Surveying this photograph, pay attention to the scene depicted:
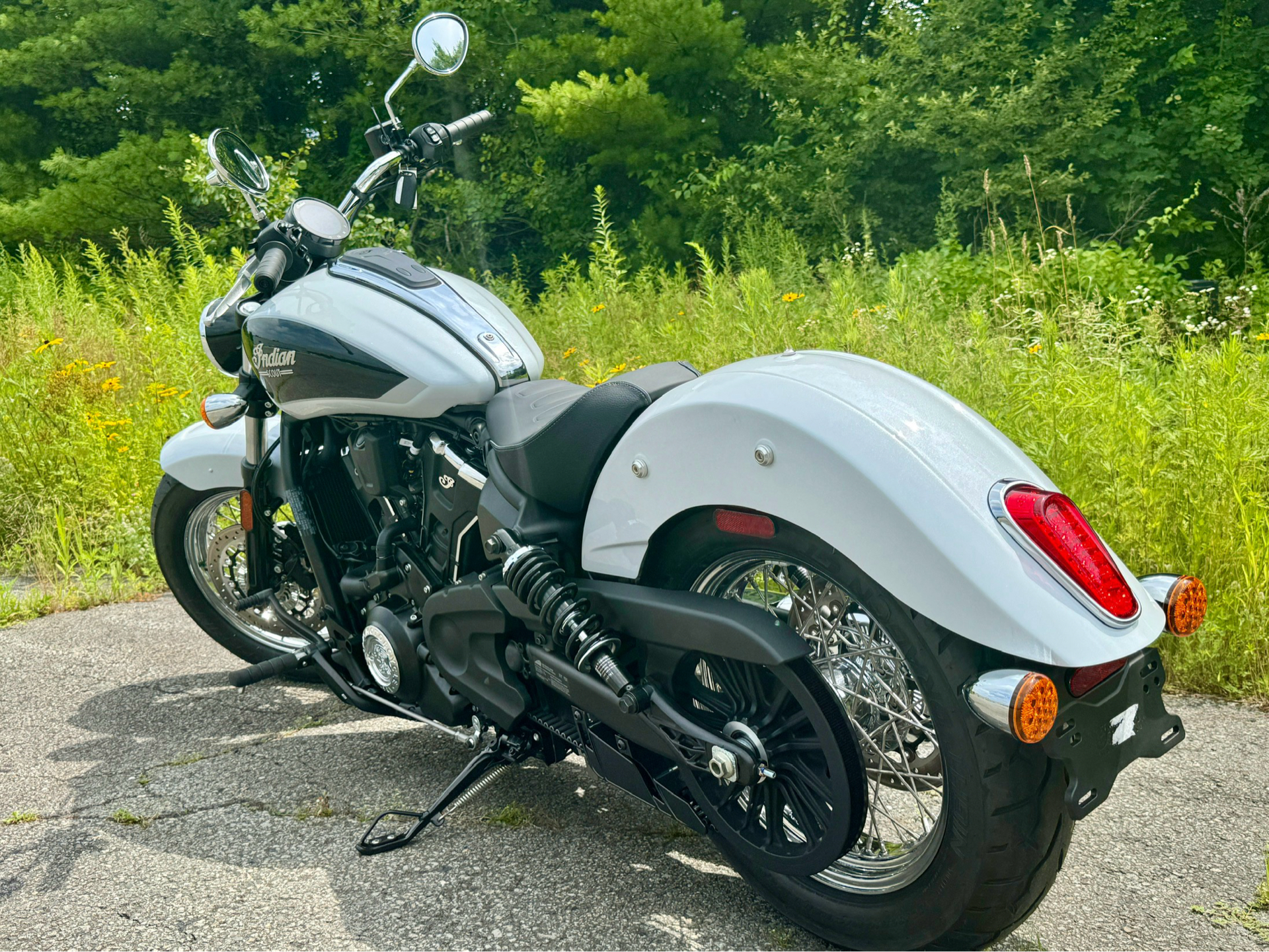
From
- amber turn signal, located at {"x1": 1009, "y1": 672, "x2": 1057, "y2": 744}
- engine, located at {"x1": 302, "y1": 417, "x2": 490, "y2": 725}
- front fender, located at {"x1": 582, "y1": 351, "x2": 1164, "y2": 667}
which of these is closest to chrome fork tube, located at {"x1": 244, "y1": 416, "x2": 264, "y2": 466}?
engine, located at {"x1": 302, "y1": 417, "x2": 490, "y2": 725}

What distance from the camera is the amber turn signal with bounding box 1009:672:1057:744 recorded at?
5.07 ft

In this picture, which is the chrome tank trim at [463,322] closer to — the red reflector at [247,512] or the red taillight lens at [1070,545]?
the red reflector at [247,512]

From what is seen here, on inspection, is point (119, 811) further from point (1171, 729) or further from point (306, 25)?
point (306, 25)

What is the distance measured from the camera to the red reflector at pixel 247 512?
3.01 metres

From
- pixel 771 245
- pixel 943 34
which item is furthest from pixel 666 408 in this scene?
pixel 943 34

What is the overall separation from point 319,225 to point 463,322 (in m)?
0.58

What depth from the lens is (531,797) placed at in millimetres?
2637

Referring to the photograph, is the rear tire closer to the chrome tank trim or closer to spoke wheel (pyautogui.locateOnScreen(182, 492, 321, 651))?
spoke wheel (pyautogui.locateOnScreen(182, 492, 321, 651))

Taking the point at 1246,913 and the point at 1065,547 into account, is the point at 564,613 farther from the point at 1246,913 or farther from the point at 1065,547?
the point at 1246,913

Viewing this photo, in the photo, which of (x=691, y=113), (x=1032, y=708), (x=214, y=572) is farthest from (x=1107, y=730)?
(x=691, y=113)

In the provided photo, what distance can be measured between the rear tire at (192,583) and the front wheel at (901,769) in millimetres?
1914

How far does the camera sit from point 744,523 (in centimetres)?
191

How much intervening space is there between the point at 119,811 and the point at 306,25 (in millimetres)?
14913

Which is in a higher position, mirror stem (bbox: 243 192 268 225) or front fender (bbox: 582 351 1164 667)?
mirror stem (bbox: 243 192 268 225)
